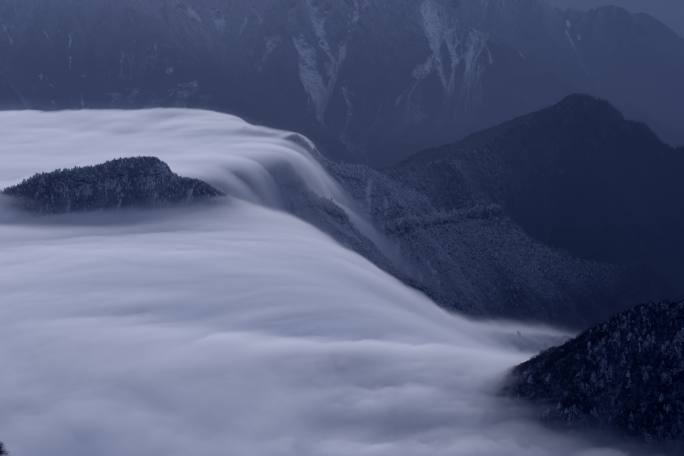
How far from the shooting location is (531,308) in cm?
6644

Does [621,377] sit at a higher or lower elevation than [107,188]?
lower

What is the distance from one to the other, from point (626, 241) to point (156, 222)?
52689 mm

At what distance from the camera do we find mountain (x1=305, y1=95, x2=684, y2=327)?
65.9 meters

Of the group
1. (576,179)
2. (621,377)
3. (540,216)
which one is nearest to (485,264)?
(540,216)

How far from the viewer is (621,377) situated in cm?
2448

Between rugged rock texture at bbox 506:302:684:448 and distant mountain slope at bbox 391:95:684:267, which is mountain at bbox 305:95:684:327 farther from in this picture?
rugged rock texture at bbox 506:302:684:448

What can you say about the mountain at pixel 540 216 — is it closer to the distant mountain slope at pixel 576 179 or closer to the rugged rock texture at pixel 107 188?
the distant mountain slope at pixel 576 179

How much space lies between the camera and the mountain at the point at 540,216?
6594 centimetres

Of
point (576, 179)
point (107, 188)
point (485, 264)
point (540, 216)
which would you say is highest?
point (576, 179)

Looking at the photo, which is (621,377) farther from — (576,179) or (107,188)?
(576,179)

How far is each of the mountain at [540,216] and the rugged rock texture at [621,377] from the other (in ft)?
91.5

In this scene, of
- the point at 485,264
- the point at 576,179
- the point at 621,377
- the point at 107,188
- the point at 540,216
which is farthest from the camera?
the point at 576,179

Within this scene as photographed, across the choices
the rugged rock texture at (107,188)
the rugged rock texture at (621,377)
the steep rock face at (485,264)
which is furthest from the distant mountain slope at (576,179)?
the rugged rock texture at (621,377)

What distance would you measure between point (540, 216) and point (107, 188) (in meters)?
46.8
